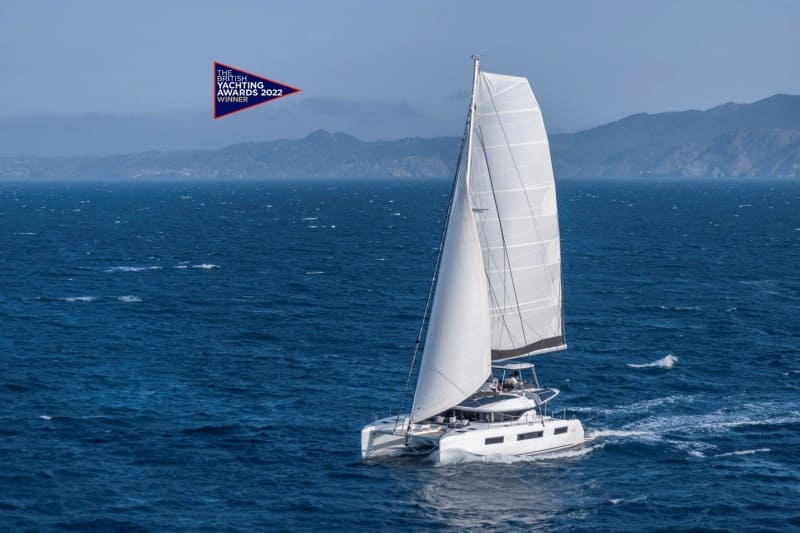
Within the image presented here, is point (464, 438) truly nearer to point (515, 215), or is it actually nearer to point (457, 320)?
point (457, 320)

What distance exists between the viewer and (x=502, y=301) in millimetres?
66438

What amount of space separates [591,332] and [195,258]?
80.3 metres

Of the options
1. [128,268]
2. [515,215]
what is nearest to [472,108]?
[515,215]

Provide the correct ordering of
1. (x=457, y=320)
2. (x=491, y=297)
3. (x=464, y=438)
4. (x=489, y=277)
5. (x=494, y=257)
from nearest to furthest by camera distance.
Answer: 1. (x=464, y=438)
2. (x=457, y=320)
3. (x=494, y=257)
4. (x=489, y=277)
5. (x=491, y=297)

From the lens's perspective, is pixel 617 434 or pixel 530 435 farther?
pixel 617 434

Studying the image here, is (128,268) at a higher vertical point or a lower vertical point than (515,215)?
lower

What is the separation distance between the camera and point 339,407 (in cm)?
7538

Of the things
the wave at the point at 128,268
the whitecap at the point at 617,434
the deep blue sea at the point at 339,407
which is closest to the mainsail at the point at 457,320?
the deep blue sea at the point at 339,407

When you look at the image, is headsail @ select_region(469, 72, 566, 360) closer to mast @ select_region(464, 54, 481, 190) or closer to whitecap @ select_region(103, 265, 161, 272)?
mast @ select_region(464, 54, 481, 190)

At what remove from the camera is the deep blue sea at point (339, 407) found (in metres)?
55.6

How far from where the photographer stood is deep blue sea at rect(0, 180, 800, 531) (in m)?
55.6

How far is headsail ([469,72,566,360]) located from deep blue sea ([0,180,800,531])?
7.98 m

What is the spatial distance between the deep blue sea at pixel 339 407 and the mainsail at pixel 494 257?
5849 millimetres

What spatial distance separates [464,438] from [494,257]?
11.1 meters
